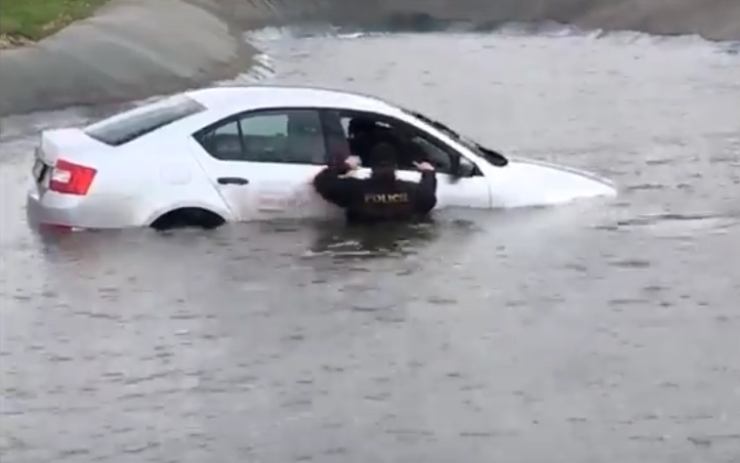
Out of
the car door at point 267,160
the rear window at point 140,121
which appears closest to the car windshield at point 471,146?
the car door at point 267,160

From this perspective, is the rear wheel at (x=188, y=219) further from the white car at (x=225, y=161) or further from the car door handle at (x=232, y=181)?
the car door handle at (x=232, y=181)

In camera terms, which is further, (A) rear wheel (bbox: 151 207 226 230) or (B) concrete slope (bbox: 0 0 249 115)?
(B) concrete slope (bbox: 0 0 249 115)

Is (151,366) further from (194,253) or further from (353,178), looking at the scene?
(353,178)

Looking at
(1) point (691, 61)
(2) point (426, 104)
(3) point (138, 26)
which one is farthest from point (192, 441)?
(1) point (691, 61)

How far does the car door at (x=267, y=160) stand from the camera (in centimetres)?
1662

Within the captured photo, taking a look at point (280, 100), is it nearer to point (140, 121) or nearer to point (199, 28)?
point (140, 121)

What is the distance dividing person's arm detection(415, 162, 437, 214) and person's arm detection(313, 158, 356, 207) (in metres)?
0.61

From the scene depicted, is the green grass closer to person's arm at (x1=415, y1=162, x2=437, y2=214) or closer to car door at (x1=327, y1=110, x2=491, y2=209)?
car door at (x1=327, y1=110, x2=491, y2=209)

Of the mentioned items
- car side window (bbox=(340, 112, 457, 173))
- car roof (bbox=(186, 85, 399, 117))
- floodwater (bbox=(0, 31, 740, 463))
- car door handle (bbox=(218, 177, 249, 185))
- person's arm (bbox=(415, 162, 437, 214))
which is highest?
car roof (bbox=(186, 85, 399, 117))

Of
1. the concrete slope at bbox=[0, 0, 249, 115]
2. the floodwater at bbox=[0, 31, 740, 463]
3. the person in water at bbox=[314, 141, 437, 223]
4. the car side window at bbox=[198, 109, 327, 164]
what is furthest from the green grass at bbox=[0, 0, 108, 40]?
the person in water at bbox=[314, 141, 437, 223]

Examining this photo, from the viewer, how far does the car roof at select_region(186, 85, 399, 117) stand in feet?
55.1

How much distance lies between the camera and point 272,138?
55.4 ft

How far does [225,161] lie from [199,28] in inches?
939

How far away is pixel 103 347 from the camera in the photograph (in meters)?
13.1
